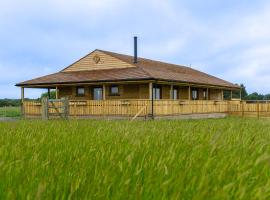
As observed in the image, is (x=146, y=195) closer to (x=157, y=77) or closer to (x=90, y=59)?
(x=157, y=77)

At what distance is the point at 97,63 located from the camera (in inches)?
1394

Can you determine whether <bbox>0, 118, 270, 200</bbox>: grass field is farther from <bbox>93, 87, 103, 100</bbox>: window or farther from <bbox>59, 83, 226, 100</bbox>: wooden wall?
<bbox>93, 87, 103, 100</bbox>: window

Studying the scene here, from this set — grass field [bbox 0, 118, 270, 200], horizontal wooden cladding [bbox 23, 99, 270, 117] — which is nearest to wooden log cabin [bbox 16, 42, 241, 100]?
horizontal wooden cladding [bbox 23, 99, 270, 117]

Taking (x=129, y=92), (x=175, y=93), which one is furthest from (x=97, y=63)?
(x=175, y=93)

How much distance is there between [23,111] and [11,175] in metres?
31.0

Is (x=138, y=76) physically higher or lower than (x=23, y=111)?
higher

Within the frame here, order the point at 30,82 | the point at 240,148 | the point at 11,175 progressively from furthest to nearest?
the point at 30,82
the point at 240,148
the point at 11,175

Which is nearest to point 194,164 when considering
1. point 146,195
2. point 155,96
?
point 146,195

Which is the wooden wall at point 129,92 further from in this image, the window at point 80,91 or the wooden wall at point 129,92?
the window at point 80,91

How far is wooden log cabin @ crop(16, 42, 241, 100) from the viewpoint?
29520 mm

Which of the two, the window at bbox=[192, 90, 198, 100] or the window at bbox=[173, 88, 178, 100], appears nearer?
the window at bbox=[173, 88, 178, 100]

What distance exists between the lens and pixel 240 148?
142 inches

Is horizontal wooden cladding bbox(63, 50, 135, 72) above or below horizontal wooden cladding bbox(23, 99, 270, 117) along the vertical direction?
above

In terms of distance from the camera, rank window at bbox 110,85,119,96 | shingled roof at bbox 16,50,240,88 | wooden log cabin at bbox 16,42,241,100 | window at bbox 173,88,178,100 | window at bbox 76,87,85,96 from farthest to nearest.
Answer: window at bbox 173,88,178,100
window at bbox 76,87,85,96
window at bbox 110,85,119,96
wooden log cabin at bbox 16,42,241,100
shingled roof at bbox 16,50,240,88
